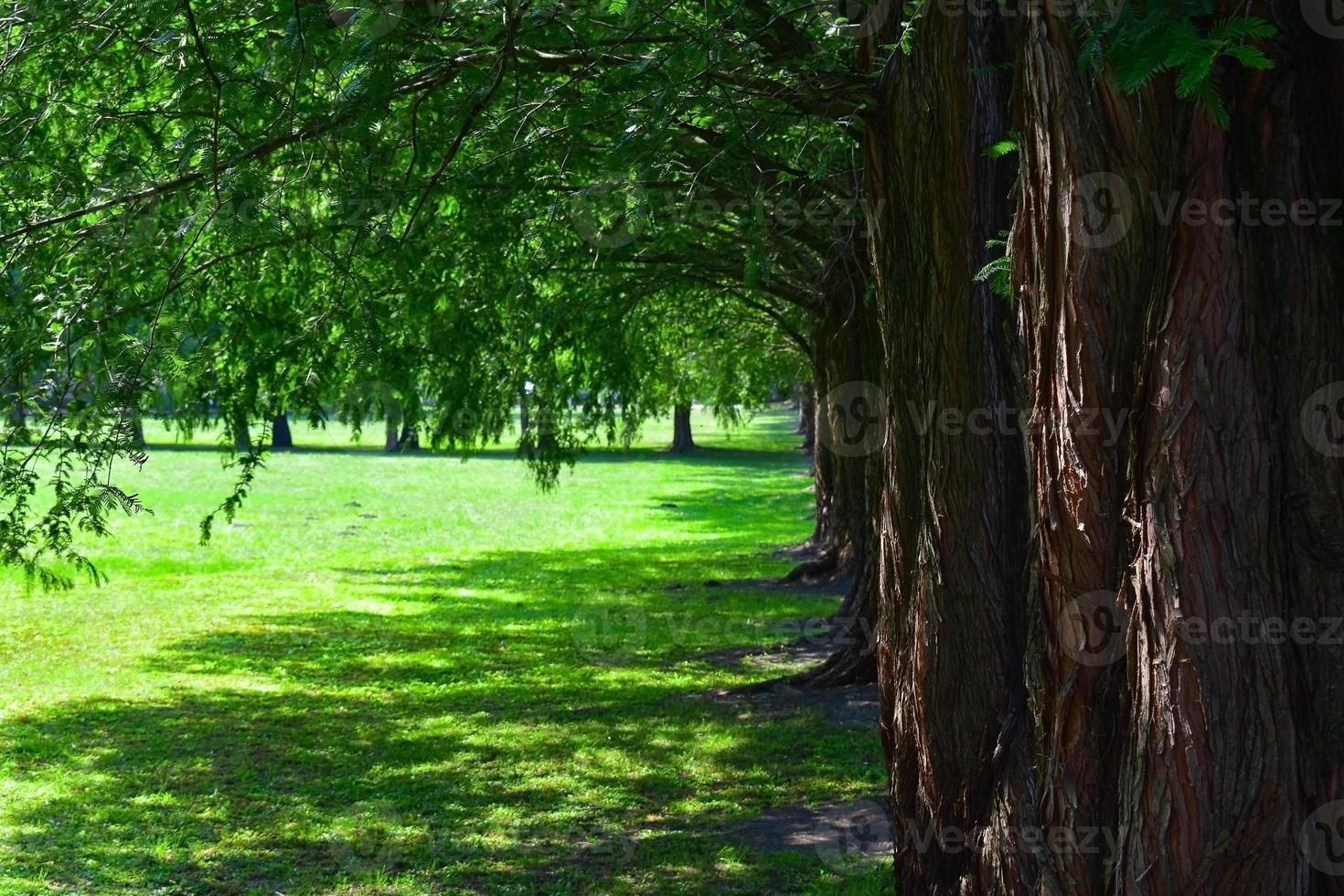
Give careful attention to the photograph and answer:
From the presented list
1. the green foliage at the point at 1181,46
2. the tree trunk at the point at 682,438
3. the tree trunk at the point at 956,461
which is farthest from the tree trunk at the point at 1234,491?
the tree trunk at the point at 682,438

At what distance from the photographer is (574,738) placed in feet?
38.7

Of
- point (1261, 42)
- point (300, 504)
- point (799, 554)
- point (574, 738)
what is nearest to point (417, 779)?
point (574, 738)

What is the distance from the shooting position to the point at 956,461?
6020 mm

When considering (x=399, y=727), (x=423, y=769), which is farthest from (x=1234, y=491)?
(x=399, y=727)

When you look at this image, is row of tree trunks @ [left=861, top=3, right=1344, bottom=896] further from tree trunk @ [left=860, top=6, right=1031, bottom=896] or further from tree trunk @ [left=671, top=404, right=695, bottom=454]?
tree trunk @ [left=671, top=404, right=695, bottom=454]

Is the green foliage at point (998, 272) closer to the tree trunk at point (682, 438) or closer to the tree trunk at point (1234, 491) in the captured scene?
the tree trunk at point (1234, 491)

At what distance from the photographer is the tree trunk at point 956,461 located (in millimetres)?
5973

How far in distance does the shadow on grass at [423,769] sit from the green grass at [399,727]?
31mm

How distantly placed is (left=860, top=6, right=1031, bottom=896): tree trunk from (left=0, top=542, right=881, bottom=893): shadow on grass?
80.0 inches

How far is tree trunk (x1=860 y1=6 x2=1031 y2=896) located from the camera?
19.6ft

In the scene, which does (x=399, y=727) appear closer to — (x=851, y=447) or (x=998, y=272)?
(x=851, y=447)

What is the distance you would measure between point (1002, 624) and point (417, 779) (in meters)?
5.77

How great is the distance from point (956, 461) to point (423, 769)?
615 cm

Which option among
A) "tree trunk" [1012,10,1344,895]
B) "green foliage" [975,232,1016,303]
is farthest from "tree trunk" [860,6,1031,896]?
"tree trunk" [1012,10,1344,895]
